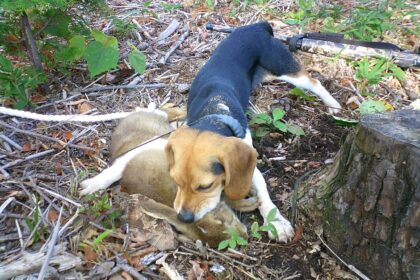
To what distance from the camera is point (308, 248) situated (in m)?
3.07

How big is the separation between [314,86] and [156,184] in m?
2.05

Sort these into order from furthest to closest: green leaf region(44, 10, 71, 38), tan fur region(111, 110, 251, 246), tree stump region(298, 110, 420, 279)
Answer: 1. green leaf region(44, 10, 71, 38)
2. tan fur region(111, 110, 251, 246)
3. tree stump region(298, 110, 420, 279)

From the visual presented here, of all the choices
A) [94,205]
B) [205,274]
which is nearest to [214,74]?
[94,205]

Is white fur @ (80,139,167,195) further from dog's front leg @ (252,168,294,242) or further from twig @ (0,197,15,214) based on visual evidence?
dog's front leg @ (252,168,294,242)

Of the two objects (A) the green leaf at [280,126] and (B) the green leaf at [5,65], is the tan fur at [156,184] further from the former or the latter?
(B) the green leaf at [5,65]

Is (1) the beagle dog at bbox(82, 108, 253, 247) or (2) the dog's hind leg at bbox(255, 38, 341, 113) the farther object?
(2) the dog's hind leg at bbox(255, 38, 341, 113)

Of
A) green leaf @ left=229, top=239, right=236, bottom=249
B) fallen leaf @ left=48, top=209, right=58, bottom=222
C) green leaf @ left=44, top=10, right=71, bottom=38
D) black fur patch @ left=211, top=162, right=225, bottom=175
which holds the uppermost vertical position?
green leaf @ left=44, top=10, right=71, bottom=38

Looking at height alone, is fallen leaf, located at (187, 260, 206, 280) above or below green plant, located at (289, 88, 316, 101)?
below

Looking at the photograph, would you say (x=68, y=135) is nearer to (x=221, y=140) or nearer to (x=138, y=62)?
(x=138, y=62)

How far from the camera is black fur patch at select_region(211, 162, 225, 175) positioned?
10.2 feet

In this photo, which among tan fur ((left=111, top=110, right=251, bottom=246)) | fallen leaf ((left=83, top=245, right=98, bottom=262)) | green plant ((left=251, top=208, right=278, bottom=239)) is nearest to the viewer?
fallen leaf ((left=83, top=245, right=98, bottom=262))

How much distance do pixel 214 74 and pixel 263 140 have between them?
76 cm

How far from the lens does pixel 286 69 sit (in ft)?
15.5

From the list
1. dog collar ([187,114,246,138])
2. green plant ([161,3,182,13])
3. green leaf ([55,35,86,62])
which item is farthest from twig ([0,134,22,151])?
green plant ([161,3,182,13])
